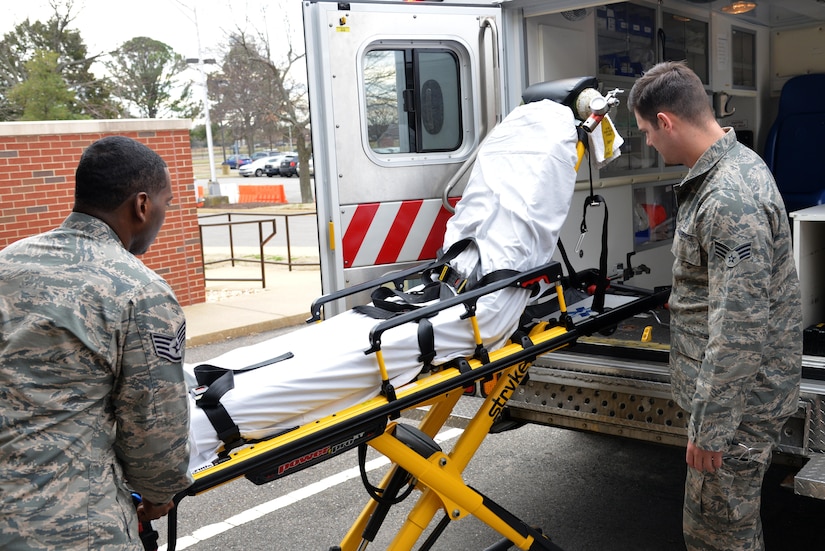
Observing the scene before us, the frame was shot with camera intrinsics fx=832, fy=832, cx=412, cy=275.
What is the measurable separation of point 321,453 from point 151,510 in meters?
0.67

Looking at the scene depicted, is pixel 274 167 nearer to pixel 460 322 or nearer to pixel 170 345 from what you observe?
pixel 460 322

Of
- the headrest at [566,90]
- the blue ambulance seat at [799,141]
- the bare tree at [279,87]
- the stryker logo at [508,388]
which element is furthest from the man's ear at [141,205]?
the bare tree at [279,87]

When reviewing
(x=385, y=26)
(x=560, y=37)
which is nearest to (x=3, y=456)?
(x=385, y=26)

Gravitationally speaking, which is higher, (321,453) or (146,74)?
(146,74)

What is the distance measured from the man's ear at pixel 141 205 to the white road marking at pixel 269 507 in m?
2.71

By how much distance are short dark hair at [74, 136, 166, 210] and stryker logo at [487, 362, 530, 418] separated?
174cm

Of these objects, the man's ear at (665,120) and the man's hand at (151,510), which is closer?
the man's hand at (151,510)

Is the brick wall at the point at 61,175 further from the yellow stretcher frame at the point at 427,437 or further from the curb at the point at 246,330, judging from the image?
the yellow stretcher frame at the point at 427,437

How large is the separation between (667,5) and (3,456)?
18.8 ft

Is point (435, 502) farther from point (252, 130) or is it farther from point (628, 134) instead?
point (252, 130)

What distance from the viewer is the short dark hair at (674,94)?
2.86 m

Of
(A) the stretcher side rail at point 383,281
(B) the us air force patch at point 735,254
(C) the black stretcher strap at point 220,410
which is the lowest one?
(C) the black stretcher strap at point 220,410

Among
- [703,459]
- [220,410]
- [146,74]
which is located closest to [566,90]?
[703,459]

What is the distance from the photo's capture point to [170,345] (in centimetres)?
209
